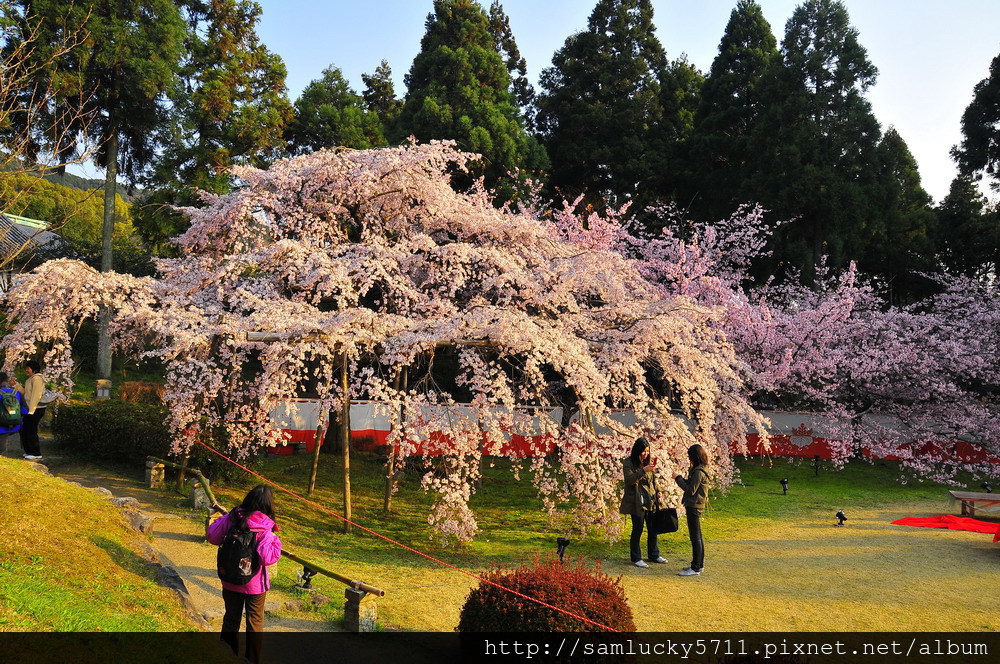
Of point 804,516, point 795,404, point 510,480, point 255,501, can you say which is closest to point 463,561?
point 255,501

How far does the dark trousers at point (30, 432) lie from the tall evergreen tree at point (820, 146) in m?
23.2

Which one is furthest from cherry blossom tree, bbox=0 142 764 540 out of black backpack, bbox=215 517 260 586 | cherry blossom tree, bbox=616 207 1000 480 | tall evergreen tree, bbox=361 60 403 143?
tall evergreen tree, bbox=361 60 403 143

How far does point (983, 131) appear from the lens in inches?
913

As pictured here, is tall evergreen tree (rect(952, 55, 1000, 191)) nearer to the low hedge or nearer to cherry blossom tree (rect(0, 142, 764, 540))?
cherry blossom tree (rect(0, 142, 764, 540))

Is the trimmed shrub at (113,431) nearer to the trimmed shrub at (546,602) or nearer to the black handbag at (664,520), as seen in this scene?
the trimmed shrub at (546,602)

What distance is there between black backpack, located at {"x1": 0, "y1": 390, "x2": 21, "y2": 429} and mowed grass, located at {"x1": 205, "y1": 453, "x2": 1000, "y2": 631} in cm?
341

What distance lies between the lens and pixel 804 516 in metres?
12.6

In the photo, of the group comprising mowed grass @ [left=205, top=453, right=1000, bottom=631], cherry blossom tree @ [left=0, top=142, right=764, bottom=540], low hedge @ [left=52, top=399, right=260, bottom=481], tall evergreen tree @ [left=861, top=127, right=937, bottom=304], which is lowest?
mowed grass @ [left=205, top=453, right=1000, bottom=631]

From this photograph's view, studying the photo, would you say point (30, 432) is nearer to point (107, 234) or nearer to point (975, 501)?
point (107, 234)

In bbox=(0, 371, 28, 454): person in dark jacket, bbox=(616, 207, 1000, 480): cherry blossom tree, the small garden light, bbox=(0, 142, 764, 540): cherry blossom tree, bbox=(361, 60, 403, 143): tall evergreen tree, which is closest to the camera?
the small garden light

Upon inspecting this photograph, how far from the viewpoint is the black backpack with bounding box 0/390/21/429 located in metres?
10.3

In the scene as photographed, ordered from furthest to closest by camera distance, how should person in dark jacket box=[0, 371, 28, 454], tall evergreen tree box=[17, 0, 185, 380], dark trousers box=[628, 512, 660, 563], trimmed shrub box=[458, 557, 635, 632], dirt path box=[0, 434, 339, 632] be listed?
tall evergreen tree box=[17, 0, 185, 380] → person in dark jacket box=[0, 371, 28, 454] → dark trousers box=[628, 512, 660, 563] → dirt path box=[0, 434, 339, 632] → trimmed shrub box=[458, 557, 635, 632]

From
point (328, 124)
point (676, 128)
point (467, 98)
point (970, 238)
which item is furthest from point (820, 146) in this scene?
point (328, 124)

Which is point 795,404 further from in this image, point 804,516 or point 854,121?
Answer: point 854,121
